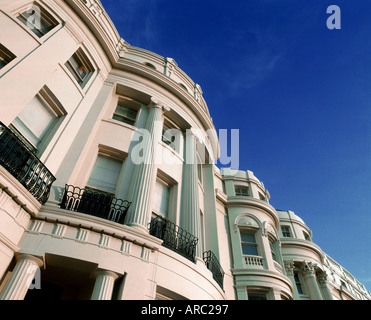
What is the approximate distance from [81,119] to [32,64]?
88.9 inches

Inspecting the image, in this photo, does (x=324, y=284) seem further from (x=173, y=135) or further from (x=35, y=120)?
(x=35, y=120)

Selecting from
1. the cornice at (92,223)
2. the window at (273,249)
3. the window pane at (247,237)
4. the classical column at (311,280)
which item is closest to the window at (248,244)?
the window pane at (247,237)

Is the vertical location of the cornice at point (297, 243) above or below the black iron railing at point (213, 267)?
above

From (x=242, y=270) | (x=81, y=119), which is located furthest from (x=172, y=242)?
(x=242, y=270)

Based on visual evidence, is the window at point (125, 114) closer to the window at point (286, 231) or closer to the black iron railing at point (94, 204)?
the black iron railing at point (94, 204)

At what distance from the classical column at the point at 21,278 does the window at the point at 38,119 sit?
316cm

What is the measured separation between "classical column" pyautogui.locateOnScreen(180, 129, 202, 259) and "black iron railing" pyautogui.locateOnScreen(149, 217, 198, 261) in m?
0.27

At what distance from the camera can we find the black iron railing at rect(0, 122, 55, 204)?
5.79 m

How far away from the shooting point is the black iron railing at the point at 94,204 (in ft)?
22.8

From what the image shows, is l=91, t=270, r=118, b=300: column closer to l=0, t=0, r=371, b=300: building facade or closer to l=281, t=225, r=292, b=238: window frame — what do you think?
l=0, t=0, r=371, b=300: building facade

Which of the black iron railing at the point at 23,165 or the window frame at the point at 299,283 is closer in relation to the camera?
the black iron railing at the point at 23,165

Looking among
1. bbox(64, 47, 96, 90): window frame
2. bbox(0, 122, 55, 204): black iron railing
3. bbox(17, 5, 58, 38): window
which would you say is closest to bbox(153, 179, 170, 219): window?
bbox(0, 122, 55, 204): black iron railing

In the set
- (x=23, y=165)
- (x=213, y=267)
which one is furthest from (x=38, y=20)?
(x=213, y=267)

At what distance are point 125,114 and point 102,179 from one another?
4354 mm
